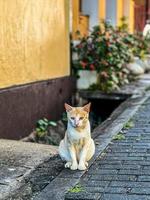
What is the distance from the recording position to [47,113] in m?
9.07

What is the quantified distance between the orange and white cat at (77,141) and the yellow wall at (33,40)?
206cm

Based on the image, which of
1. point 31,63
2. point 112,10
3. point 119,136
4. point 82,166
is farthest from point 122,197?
point 112,10

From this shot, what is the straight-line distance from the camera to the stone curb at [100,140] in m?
4.66

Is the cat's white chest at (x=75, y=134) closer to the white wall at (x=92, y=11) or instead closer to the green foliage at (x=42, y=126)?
the green foliage at (x=42, y=126)

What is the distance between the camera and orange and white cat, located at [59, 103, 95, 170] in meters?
5.13

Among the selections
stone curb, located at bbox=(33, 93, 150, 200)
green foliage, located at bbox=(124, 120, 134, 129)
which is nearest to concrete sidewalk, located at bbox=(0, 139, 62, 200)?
stone curb, located at bbox=(33, 93, 150, 200)

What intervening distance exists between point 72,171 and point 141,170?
64cm

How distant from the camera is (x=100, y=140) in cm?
668

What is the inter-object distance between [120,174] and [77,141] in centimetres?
50

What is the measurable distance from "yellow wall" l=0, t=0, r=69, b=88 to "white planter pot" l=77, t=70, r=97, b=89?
796 mm

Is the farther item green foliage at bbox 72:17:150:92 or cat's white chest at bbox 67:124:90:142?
green foliage at bbox 72:17:150:92

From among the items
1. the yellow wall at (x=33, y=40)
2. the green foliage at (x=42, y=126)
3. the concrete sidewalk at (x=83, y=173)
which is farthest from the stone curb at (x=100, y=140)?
the yellow wall at (x=33, y=40)

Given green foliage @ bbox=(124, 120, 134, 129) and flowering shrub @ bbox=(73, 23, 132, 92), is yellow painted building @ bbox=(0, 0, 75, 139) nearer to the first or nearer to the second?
flowering shrub @ bbox=(73, 23, 132, 92)

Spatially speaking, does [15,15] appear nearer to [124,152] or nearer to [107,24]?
[124,152]
